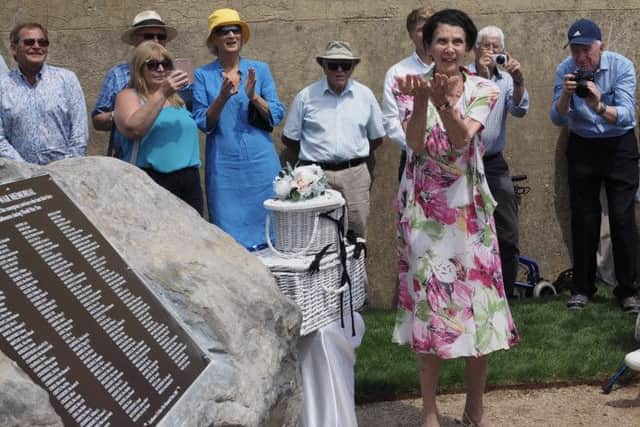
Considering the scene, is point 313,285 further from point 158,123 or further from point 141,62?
point 141,62

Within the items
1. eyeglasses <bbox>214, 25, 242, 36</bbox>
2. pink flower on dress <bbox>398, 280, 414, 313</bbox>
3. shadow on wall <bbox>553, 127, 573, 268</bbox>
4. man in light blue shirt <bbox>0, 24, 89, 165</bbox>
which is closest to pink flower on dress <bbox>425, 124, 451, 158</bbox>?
pink flower on dress <bbox>398, 280, 414, 313</bbox>

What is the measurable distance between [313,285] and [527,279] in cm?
433

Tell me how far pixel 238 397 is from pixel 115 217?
756 mm

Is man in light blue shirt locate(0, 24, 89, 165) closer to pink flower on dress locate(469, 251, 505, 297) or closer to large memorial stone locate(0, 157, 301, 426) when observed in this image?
large memorial stone locate(0, 157, 301, 426)

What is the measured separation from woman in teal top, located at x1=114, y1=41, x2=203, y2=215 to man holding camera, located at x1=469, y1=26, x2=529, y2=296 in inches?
88.3

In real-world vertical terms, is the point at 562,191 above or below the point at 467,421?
above

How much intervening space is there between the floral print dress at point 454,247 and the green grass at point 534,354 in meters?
1.10

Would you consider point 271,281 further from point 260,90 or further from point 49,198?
point 260,90

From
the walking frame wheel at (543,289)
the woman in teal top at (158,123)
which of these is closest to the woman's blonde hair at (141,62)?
the woman in teal top at (158,123)

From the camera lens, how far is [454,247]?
460 centimetres

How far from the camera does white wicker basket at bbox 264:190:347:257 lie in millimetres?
4383

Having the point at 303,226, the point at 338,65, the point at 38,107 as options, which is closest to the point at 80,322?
the point at 303,226

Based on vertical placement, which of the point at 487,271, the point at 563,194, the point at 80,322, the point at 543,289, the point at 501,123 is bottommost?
the point at 543,289

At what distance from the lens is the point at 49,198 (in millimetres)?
3094
